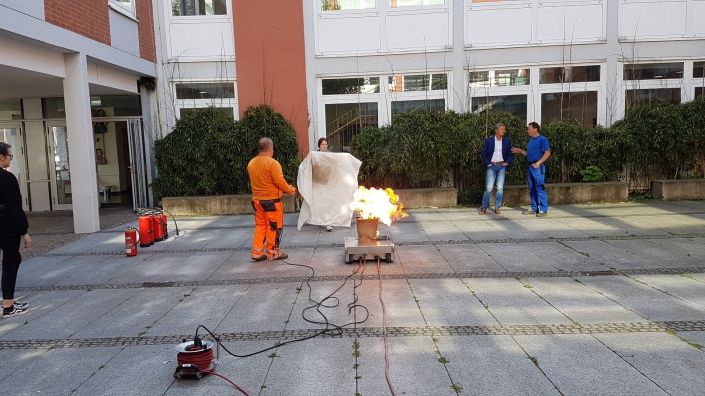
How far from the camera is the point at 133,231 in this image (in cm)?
838

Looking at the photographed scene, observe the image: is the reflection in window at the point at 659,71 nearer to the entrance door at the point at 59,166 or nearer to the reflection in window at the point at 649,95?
the reflection in window at the point at 649,95

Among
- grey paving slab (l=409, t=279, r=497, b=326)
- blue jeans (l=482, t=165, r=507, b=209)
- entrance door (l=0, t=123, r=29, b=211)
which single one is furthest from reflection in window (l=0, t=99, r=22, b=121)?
grey paving slab (l=409, t=279, r=497, b=326)

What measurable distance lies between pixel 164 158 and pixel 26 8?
4.82m

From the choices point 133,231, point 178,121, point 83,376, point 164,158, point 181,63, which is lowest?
point 83,376

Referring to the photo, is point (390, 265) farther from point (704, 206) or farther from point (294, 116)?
point (704, 206)

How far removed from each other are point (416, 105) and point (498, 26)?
120 inches

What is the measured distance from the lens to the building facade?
362 inches

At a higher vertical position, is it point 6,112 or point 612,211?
point 6,112

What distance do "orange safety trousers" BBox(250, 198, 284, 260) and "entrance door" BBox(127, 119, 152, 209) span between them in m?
7.91

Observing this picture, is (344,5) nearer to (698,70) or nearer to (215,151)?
(215,151)

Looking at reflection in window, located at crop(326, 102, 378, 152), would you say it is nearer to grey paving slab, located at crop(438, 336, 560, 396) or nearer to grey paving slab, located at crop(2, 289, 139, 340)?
grey paving slab, located at crop(2, 289, 139, 340)

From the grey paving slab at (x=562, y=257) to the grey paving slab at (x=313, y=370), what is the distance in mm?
3889

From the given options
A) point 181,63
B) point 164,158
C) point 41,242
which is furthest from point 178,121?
point 41,242

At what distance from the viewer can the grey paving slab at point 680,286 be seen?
5328 mm
